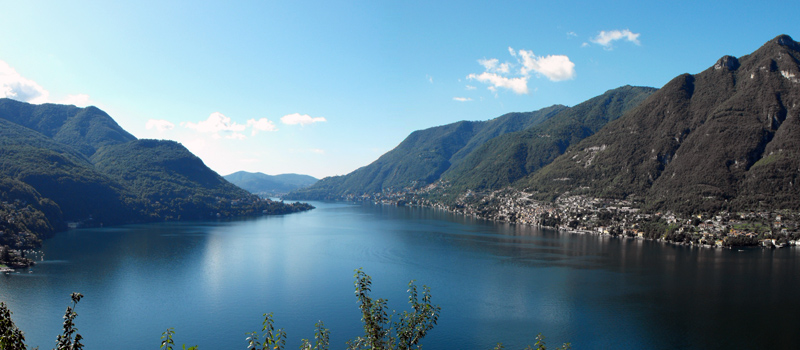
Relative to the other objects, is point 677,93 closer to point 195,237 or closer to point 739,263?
point 739,263

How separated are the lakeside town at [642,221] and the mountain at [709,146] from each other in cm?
298

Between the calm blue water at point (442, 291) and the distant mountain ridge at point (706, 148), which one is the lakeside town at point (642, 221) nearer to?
the distant mountain ridge at point (706, 148)

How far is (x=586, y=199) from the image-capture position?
94.1 meters

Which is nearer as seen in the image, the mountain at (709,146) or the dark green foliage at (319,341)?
the dark green foliage at (319,341)

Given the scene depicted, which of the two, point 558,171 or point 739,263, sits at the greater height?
point 558,171

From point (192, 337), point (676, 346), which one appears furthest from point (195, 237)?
point (676, 346)

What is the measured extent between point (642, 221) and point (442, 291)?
50.3 m

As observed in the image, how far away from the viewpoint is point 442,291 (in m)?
38.3

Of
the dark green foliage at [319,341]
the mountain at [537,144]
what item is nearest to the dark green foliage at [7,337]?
the dark green foliage at [319,341]

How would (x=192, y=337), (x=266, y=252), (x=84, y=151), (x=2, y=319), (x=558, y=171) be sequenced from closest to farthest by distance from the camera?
(x=2, y=319)
(x=192, y=337)
(x=266, y=252)
(x=558, y=171)
(x=84, y=151)

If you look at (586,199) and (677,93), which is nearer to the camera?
(586,199)

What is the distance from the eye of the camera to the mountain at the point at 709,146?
70.4 metres

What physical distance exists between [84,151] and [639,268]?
138355 mm

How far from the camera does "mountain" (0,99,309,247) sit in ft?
218
